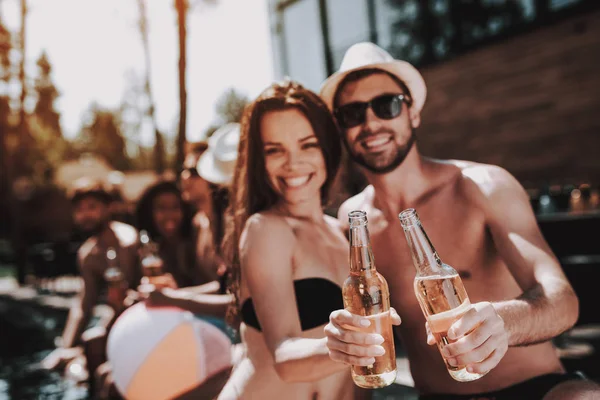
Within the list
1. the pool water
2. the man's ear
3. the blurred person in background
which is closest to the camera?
the man's ear

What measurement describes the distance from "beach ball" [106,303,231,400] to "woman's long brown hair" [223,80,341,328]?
90 centimetres

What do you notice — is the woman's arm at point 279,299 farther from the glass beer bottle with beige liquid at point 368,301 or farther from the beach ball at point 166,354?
the beach ball at point 166,354

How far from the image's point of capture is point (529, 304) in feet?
5.74

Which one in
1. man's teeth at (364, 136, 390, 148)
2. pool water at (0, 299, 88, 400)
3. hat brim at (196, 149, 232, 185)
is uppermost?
hat brim at (196, 149, 232, 185)

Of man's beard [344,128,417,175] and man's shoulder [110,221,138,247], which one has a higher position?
man's beard [344,128,417,175]

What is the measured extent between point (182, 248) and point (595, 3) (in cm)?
712

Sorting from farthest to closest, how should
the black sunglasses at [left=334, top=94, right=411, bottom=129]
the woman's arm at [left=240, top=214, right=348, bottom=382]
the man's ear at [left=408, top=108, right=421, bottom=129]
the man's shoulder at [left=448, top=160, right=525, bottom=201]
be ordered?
the man's ear at [left=408, top=108, right=421, bottom=129], the black sunglasses at [left=334, top=94, right=411, bottom=129], the man's shoulder at [left=448, top=160, right=525, bottom=201], the woman's arm at [left=240, top=214, right=348, bottom=382]

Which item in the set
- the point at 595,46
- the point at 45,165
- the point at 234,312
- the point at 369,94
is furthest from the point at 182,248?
the point at 45,165

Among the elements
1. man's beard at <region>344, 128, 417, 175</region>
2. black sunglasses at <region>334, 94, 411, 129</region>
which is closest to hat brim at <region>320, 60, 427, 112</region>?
black sunglasses at <region>334, 94, 411, 129</region>

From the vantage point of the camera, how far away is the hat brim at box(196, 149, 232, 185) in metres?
4.12

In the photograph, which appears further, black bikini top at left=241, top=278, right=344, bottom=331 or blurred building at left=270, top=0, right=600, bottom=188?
blurred building at left=270, top=0, right=600, bottom=188

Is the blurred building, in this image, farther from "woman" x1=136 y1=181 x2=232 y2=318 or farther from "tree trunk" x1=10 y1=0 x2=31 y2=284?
"tree trunk" x1=10 y1=0 x2=31 y2=284

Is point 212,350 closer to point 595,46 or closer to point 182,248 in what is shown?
point 182,248

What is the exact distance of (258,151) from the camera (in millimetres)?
2465
